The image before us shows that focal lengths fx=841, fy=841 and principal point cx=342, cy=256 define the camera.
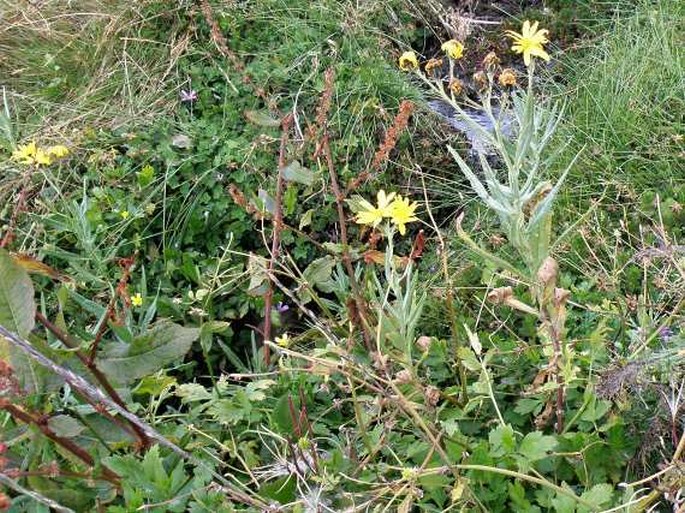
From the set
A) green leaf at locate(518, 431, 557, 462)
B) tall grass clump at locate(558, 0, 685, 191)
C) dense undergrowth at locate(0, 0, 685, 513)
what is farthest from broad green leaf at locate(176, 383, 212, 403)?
tall grass clump at locate(558, 0, 685, 191)

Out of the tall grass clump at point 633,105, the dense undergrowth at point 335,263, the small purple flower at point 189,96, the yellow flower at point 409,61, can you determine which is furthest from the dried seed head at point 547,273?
the small purple flower at point 189,96

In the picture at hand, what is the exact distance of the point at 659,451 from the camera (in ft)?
4.40

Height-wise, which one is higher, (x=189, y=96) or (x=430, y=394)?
(x=430, y=394)

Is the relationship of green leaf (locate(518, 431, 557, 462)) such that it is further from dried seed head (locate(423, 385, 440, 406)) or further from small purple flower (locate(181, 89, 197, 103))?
small purple flower (locate(181, 89, 197, 103))

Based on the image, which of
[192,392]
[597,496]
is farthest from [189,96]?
[597,496]

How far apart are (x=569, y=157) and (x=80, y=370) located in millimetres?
1932

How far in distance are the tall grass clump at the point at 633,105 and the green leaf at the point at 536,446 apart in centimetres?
144

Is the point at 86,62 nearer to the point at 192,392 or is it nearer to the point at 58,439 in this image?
the point at 192,392

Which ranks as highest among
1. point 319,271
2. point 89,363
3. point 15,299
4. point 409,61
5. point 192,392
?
point 409,61

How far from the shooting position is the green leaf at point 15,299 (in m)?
1.22

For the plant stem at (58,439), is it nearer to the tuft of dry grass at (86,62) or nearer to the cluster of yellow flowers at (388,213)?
the cluster of yellow flowers at (388,213)

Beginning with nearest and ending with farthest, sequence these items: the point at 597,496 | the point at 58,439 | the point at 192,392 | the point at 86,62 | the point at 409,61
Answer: the point at 597,496 < the point at 58,439 < the point at 409,61 < the point at 192,392 < the point at 86,62

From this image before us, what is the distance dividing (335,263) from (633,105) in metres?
1.52

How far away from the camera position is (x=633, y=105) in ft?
9.04
